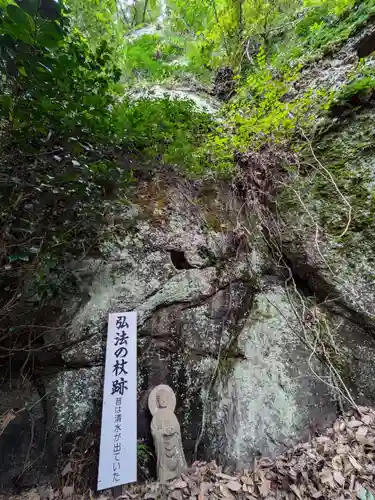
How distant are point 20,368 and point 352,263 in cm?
341

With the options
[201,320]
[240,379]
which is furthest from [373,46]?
[240,379]

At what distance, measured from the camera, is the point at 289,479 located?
6.08 ft

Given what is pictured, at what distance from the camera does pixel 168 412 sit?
2039 millimetres

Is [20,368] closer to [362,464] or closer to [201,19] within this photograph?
[362,464]

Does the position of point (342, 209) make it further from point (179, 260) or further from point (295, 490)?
point (295, 490)

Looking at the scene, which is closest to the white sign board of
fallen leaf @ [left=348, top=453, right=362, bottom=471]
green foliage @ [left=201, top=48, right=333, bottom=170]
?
fallen leaf @ [left=348, top=453, right=362, bottom=471]

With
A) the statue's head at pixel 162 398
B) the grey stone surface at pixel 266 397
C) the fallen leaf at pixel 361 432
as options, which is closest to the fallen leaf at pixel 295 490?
the grey stone surface at pixel 266 397

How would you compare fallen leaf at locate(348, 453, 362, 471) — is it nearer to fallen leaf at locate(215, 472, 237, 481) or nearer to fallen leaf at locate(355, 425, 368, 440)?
fallen leaf at locate(355, 425, 368, 440)

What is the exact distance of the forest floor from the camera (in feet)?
5.73

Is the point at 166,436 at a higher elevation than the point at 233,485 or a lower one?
higher

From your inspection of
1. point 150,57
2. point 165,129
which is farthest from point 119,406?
point 150,57

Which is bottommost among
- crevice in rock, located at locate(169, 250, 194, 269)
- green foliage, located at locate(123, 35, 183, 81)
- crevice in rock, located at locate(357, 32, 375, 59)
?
crevice in rock, located at locate(169, 250, 194, 269)

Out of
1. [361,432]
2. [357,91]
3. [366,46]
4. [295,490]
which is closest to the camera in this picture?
[295,490]

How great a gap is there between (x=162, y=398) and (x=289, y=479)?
3.72 feet
